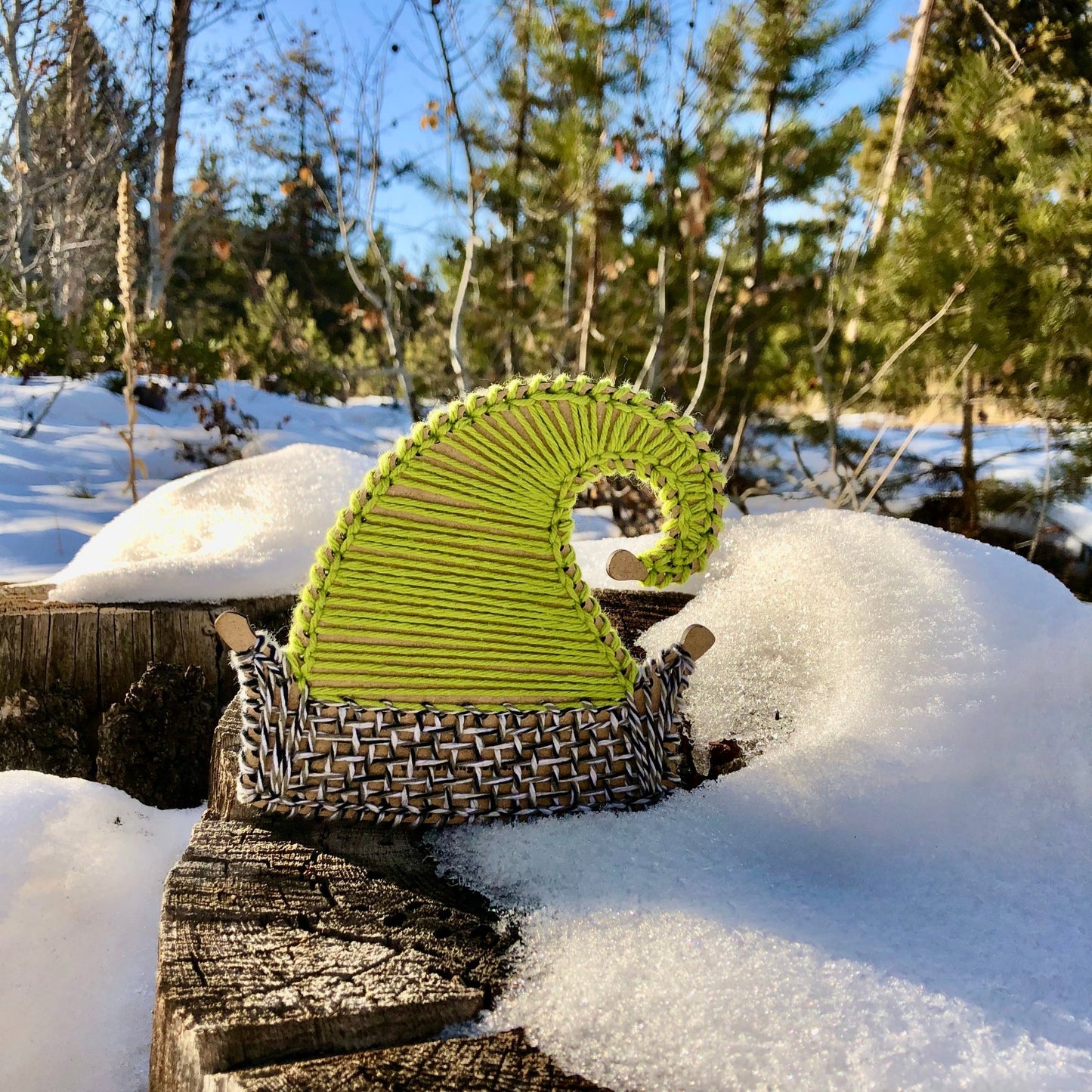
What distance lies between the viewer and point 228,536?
1572 millimetres

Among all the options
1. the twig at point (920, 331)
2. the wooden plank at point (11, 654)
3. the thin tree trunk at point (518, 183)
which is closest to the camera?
the wooden plank at point (11, 654)

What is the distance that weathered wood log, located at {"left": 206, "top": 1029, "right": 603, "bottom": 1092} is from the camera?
0.48 m

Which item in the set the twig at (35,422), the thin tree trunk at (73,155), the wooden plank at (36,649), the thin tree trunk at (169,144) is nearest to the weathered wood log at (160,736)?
the wooden plank at (36,649)

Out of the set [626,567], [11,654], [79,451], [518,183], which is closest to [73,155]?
[79,451]

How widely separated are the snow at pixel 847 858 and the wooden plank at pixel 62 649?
3.36 ft

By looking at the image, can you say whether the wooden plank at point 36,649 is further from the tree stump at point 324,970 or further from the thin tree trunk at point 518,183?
the thin tree trunk at point 518,183

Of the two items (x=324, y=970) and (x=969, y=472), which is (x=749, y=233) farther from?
(x=324, y=970)

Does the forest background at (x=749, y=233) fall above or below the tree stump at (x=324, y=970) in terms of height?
above

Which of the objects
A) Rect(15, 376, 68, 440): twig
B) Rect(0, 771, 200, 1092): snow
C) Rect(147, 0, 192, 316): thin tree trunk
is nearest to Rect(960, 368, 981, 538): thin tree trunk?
Rect(0, 771, 200, 1092): snow

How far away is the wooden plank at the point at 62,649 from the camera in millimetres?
1512

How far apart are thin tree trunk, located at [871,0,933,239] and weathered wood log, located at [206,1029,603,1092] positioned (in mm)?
2644

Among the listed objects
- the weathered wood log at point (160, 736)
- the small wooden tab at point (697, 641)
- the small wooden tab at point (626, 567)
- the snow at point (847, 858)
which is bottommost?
the weathered wood log at point (160, 736)

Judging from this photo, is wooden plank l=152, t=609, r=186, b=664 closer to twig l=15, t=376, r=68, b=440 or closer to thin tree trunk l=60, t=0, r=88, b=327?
twig l=15, t=376, r=68, b=440

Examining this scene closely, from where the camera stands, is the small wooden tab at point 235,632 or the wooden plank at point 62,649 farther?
the wooden plank at point 62,649
